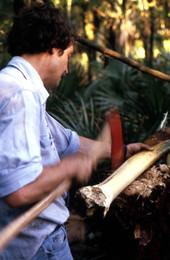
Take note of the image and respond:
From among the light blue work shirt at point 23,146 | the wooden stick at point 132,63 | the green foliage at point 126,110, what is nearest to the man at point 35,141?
the light blue work shirt at point 23,146

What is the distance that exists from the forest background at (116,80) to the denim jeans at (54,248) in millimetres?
1540

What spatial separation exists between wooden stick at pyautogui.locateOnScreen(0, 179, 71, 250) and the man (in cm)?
4

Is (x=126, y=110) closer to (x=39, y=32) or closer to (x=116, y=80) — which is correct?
(x=116, y=80)

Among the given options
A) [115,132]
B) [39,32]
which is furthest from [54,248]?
[39,32]

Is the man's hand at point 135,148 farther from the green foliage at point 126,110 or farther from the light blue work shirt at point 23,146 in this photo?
the green foliage at point 126,110

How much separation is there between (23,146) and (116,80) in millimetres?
6399

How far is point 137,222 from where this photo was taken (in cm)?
248

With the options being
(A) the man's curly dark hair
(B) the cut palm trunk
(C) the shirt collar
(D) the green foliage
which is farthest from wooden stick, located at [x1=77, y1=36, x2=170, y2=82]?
(C) the shirt collar

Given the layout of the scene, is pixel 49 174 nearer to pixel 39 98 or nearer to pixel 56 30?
pixel 39 98

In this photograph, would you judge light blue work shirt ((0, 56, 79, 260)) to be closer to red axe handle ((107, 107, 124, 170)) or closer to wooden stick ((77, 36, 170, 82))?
red axe handle ((107, 107, 124, 170))

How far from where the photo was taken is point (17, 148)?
150 cm

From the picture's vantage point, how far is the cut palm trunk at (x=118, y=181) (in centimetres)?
165

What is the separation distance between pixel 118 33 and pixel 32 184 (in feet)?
34.5

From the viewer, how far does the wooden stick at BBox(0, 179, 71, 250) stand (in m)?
1.16
